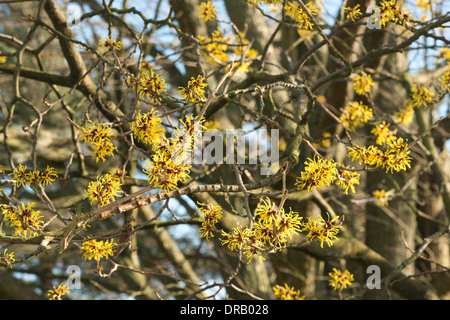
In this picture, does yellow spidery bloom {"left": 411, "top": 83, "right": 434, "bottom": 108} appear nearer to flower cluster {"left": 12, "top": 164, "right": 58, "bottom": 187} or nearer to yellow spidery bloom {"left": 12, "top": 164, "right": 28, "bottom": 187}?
flower cluster {"left": 12, "top": 164, "right": 58, "bottom": 187}

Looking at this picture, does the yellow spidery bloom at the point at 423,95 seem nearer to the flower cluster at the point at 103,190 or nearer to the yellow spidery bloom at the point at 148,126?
the yellow spidery bloom at the point at 148,126

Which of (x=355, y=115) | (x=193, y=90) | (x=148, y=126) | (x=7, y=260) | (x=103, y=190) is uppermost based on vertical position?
(x=355, y=115)

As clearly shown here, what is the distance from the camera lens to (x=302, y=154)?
431 centimetres

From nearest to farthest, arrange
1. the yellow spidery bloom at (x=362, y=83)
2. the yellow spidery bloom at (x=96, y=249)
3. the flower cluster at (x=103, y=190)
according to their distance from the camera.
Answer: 1. the flower cluster at (x=103, y=190)
2. the yellow spidery bloom at (x=96, y=249)
3. the yellow spidery bloom at (x=362, y=83)

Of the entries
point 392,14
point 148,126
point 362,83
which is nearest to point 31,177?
point 148,126

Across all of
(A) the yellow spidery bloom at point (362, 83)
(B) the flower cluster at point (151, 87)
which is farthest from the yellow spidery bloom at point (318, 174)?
(A) the yellow spidery bloom at point (362, 83)

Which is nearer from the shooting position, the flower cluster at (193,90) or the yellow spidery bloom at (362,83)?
the flower cluster at (193,90)

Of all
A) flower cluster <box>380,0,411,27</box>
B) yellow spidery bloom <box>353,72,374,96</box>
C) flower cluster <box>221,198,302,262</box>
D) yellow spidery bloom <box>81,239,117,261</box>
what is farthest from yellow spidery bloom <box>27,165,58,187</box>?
yellow spidery bloom <box>353,72,374,96</box>

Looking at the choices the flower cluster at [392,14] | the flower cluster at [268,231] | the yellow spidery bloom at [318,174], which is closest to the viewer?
the flower cluster at [268,231]

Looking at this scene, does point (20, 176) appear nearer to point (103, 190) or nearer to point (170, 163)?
point (103, 190)

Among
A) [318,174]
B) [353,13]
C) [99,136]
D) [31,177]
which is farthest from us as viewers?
[353,13]

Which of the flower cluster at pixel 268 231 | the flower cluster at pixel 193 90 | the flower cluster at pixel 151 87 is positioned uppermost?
the flower cluster at pixel 151 87

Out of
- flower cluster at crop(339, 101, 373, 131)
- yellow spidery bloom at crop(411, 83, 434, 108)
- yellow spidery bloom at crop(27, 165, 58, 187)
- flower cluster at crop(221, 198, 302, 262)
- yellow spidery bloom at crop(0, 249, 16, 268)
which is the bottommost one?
yellow spidery bloom at crop(0, 249, 16, 268)
